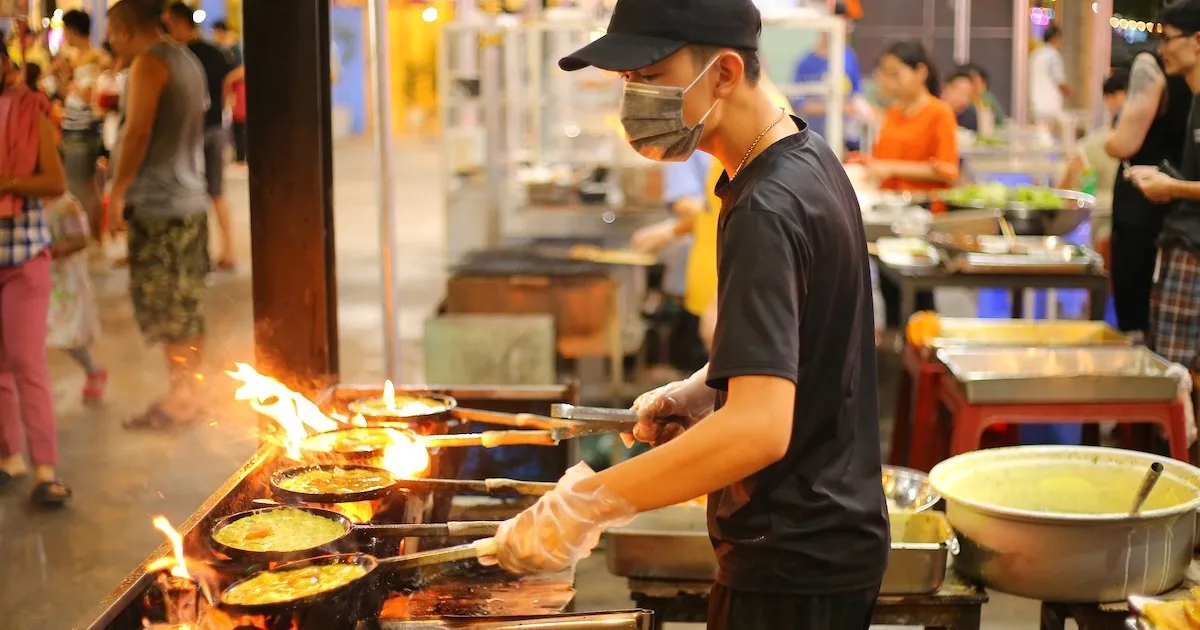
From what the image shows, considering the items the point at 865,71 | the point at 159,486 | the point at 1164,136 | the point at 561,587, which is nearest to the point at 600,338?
the point at 159,486

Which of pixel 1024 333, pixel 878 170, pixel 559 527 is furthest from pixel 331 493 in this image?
pixel 878 170

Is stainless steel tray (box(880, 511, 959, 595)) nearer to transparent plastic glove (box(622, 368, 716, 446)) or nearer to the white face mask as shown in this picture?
transparent plastic glove (box(622, 368, 716, 446))

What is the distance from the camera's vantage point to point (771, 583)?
2.26 metres

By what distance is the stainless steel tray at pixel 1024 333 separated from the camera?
5406 millimetres

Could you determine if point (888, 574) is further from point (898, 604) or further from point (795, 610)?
point (795, 610)

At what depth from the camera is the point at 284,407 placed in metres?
3.56

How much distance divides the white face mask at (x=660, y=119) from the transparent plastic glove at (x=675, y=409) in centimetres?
70

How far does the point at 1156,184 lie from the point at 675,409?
350cm

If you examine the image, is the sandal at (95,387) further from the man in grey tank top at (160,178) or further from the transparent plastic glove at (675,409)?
the transparent plastic glove at (675,409)

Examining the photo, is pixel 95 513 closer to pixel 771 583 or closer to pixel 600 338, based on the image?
pixel 600 338

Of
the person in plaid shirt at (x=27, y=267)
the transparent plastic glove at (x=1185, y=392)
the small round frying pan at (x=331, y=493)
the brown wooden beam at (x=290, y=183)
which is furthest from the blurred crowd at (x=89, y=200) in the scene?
the transparent plastic glove at (x=1185, y=392)

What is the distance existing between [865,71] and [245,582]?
65.5 ft

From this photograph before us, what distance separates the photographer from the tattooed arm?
598cm

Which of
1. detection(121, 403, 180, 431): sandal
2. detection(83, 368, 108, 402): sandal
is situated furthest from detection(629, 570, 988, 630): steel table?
detection(83, 368, 108, 402): sandal
